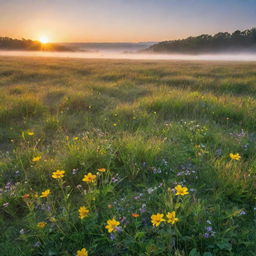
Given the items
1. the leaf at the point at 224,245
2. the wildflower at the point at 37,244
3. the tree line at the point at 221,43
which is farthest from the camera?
the tree line at the point at 221,43

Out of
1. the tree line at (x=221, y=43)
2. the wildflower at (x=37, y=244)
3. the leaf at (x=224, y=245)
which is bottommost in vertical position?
the wildflower at (x=37, y=244)

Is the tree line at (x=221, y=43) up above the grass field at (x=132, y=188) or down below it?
above

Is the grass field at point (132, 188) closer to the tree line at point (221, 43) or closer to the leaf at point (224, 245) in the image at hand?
the leaf at point (224, 245)

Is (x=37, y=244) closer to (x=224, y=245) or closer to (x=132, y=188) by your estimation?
(x=132, y=188)

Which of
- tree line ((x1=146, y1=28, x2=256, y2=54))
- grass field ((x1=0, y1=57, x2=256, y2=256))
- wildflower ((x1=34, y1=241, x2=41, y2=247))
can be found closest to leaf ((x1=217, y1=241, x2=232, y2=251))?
grass field ((x1=0, y1=57, x2=256, y2=256))

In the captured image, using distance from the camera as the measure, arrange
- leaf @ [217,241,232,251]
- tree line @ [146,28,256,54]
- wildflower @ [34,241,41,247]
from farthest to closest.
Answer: tree line @ [146,28,256,54] → wildflower @ [34,241,41,247] → leaf @ [217,241,232,251]

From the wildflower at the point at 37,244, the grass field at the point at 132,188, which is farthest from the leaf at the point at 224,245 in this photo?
the wildflower at the point at 37,244

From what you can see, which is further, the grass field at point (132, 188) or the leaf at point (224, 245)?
the grass field at point (132, 188)

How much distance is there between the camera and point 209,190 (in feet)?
8.29

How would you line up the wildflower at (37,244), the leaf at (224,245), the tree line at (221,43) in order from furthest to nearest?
the tree line at (221,43) → the wildflower at (37,244) → the leaf at (224,245)

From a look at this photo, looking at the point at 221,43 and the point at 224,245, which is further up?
the point at 221,43

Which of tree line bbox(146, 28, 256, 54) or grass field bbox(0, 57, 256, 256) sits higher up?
tree line bbox(146, 28, 256, 54)

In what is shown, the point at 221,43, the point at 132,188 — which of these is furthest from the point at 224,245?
the point at 221,43

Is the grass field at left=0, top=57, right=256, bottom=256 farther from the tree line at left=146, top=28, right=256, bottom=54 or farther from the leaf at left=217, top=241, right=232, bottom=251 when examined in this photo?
the tree line at left=146, top=28, right=256, bottom=54
